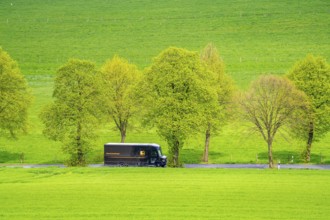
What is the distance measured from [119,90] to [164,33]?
84013 mm

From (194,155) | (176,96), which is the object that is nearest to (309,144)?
(194,155)

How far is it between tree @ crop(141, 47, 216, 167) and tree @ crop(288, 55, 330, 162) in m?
14.0

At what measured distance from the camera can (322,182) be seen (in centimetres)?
5403

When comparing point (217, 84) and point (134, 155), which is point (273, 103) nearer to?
point (217, 84)

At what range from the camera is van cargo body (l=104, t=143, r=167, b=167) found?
254 feet

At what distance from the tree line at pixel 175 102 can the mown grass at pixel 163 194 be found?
9.30 metres

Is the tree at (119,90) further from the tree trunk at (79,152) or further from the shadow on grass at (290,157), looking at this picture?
the shadow on grass at (290,157)

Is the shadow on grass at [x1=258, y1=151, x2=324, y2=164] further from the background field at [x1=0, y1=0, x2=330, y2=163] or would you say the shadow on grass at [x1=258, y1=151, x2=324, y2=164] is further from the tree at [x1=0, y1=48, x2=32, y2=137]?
the background field at [x1=0, y1=0, x2=330, y2=163]

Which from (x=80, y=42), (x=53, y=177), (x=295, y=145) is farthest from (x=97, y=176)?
(x=80, y=42)

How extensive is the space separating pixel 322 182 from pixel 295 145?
121ft

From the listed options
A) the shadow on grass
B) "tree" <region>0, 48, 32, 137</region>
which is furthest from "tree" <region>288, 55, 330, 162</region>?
"tree" <region>0, 48, 32, 137</region>

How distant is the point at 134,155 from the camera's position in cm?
7756

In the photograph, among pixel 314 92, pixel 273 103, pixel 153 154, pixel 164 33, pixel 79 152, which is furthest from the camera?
pixel 164 33

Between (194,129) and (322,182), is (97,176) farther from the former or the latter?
(322,182)
